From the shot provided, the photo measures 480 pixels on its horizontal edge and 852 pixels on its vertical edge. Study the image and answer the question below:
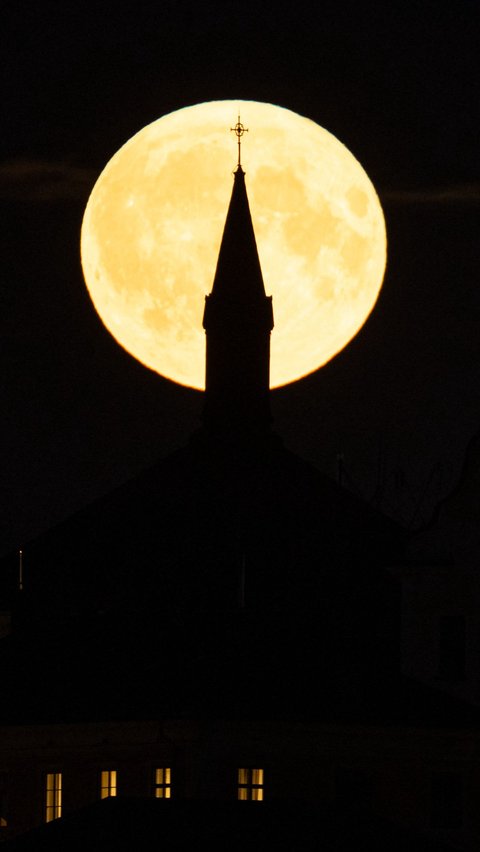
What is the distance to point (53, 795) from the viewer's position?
95688mm

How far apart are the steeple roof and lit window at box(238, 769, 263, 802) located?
934 inches

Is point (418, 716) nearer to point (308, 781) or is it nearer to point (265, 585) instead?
point (308, 781)

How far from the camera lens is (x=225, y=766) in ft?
317

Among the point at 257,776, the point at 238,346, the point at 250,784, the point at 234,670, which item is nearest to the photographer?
the point at 250,784

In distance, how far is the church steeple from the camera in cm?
11512

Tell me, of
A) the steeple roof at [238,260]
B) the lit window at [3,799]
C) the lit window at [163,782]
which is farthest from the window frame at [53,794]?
the steeple roof at [238,260]

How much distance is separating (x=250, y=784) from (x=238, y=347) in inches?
884

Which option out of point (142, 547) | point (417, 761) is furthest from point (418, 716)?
point (142, 547)

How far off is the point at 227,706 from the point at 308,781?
10.2 feet

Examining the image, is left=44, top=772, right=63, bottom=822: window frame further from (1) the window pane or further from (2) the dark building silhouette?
(1) the window pane

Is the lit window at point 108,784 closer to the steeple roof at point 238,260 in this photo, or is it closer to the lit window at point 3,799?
the lit window at point 3,799

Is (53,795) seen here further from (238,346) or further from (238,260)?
(238,260)

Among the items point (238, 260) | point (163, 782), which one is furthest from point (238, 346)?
point (163, 782)

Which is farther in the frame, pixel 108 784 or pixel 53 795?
pixel 108 784
